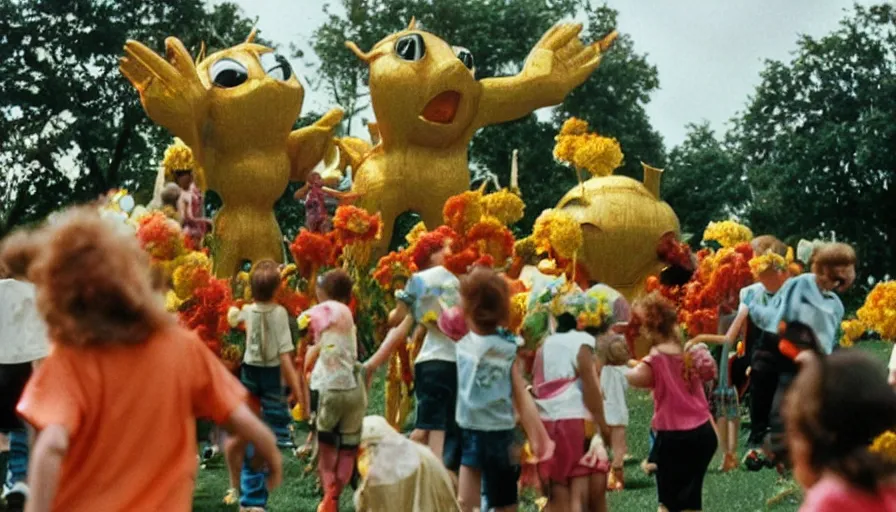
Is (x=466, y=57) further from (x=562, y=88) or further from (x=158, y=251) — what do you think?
(x=158, y=251)

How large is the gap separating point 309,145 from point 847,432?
15.4 metres

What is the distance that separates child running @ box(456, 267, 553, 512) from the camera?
729 centimetres

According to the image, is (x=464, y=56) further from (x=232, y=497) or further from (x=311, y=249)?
(x=232, y=497)

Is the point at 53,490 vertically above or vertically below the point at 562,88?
below

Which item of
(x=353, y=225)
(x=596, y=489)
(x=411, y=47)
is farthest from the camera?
(x=411, y=47)

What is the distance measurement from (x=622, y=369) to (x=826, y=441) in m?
7.83

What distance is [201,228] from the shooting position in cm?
1538

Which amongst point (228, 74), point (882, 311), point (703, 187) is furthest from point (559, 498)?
point (703, 187)

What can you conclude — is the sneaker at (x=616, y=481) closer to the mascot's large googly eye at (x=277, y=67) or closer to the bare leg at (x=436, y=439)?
the bare leg at (x=436, y=439)

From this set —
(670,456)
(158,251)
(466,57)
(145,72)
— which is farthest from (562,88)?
(670,456)

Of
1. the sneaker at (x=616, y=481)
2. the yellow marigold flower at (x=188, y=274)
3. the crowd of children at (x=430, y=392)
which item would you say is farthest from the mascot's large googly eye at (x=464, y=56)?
the sneaker at (x=616, y=481)

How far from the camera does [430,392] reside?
361 inches

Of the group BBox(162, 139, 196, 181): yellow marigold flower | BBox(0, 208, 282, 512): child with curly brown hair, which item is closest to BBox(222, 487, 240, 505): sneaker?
BBox(0, 208, 282, 512): child with curly brown hair

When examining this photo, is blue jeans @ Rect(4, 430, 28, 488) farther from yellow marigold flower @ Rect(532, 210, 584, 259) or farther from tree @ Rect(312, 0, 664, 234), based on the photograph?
tree @ Rect(312, 0, 664, 234)
